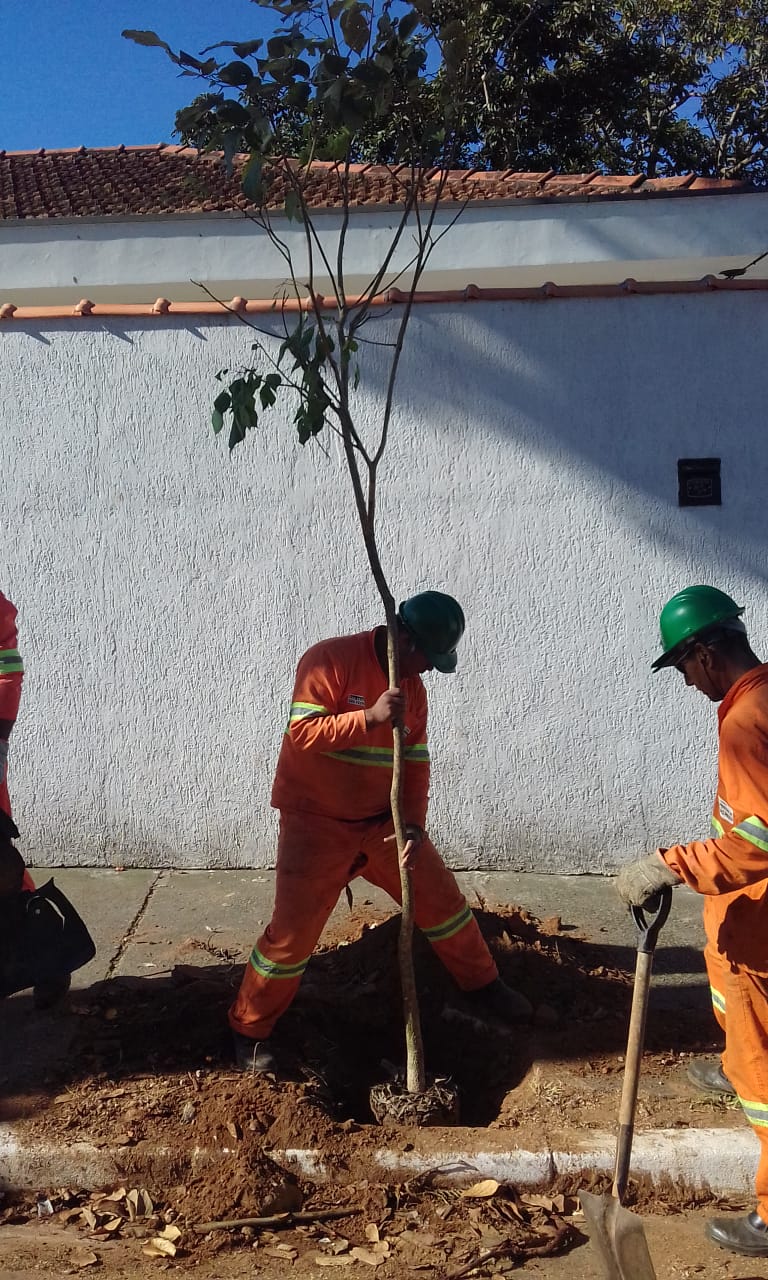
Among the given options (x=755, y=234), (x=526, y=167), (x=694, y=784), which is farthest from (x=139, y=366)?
(x=526, y=167)

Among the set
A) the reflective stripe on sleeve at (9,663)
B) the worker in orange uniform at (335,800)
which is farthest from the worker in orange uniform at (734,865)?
the reflective stripe on sleeve at (9,663)

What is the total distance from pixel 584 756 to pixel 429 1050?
6.49 ft

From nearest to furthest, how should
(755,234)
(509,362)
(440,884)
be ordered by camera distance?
(440,884) → (509,362) → (755,234)

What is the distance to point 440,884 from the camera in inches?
160

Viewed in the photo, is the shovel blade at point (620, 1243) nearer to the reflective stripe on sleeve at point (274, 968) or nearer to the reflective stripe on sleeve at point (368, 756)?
the reflective stripe on sleeve at point (274, 968)

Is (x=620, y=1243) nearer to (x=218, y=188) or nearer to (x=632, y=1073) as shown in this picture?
(x=632, y=1073)

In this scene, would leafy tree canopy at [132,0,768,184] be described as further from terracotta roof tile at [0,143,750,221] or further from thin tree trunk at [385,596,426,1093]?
thin tree trunk at [385,596,426,1093]

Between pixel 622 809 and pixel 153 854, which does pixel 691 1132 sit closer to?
pixel 622 809

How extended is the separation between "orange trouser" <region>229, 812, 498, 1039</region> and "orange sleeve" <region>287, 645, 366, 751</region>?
0.36 m

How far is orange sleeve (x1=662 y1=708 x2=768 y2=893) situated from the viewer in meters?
2.93

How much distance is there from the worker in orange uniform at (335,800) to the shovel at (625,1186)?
0.89 m

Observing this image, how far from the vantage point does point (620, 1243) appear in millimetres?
2682

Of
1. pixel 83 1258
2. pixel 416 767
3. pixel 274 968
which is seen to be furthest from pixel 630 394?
pixel 83 1258

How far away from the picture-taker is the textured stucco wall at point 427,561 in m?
5.64
